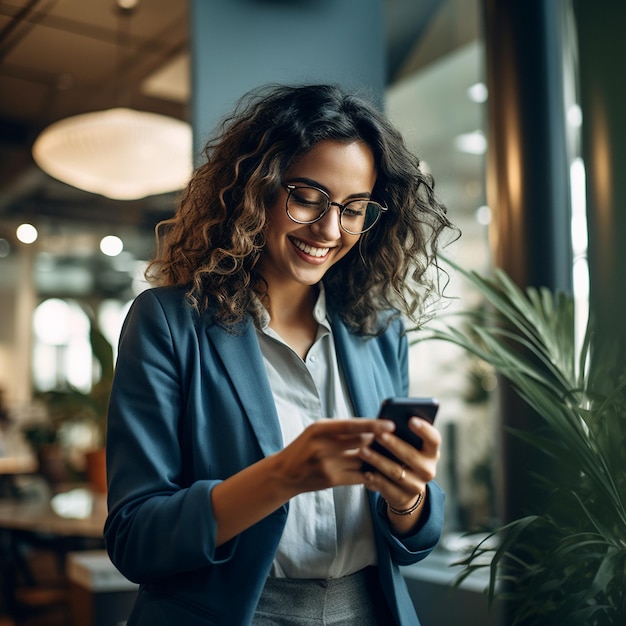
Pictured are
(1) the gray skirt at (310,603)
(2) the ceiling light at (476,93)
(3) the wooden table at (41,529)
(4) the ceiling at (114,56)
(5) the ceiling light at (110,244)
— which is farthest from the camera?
(5) the ceiling light at (110,244)

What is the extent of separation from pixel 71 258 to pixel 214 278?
13.5 metres

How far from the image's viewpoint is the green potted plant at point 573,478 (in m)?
1.55

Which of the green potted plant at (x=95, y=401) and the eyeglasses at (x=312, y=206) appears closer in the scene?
the eyeglasses at (x=312, y=206)

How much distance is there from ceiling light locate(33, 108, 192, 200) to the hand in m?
3.75

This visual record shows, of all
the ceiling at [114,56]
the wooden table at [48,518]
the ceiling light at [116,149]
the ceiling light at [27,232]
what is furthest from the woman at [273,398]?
the ceiling light at [27,232]

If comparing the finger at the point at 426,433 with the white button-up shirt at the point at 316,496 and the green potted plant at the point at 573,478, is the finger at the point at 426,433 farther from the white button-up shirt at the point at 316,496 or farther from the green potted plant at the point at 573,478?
the green potted plant at the point at 573,478

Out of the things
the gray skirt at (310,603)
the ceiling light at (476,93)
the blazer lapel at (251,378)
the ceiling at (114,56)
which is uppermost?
the ceiling at (114,56)

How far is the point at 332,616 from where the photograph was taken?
1.29m

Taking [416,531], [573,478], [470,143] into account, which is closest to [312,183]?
[416,531]

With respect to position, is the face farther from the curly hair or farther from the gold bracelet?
the gold bracelet

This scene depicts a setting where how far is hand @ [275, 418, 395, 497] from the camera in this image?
1.04m

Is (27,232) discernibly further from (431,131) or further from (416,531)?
(416,531)

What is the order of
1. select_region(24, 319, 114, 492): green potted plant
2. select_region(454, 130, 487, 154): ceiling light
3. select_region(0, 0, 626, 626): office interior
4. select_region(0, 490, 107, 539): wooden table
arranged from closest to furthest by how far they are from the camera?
select_region(0, 0, 626, 626): office interior → select_region(0, 490, 107, 539): wooden table → select_region(24, 319, 114, 492): green potted plant → select_region(454, 130, 487, 154): ceiling light

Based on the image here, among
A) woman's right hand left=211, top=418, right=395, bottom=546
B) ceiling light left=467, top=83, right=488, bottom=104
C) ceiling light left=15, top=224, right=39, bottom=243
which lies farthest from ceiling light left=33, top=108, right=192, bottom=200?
ceiling light left=15, top=224, right=39, bottom=243
